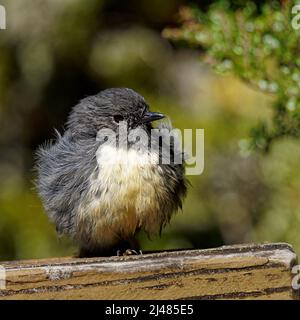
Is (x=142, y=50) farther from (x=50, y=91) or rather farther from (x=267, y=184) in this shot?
(x=267, y=184)

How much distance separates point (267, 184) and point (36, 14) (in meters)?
1.55

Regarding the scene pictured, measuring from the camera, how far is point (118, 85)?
4.28 m

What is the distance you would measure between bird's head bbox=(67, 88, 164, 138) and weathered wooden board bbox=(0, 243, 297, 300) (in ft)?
3.22

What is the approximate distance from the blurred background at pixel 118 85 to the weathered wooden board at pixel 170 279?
182 centimetres

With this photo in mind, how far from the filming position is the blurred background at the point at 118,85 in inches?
158

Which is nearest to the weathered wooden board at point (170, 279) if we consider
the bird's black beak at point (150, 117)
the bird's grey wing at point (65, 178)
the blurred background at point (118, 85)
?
the bird's grey wing at point (65, 178)

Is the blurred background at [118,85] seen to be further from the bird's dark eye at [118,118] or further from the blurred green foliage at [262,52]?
the bird's dark eye at [118,118]

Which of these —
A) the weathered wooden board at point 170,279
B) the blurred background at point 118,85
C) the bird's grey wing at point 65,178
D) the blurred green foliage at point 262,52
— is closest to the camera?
the weathered wooden board at point 170,279

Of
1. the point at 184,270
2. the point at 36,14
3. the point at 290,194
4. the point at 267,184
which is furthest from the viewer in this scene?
the point at 36,14

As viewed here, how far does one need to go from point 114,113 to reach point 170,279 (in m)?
1.09

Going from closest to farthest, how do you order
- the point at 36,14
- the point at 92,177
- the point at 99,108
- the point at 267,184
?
Answer: 1. the point at 92,177
2. the point at 99,108
3. the point at 267,184
4. the point at 36,14

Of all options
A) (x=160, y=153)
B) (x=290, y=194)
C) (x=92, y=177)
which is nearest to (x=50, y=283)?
(x=92, y=177)

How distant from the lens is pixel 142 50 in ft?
14.4

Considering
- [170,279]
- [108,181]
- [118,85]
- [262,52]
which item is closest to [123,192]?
[108,181]
